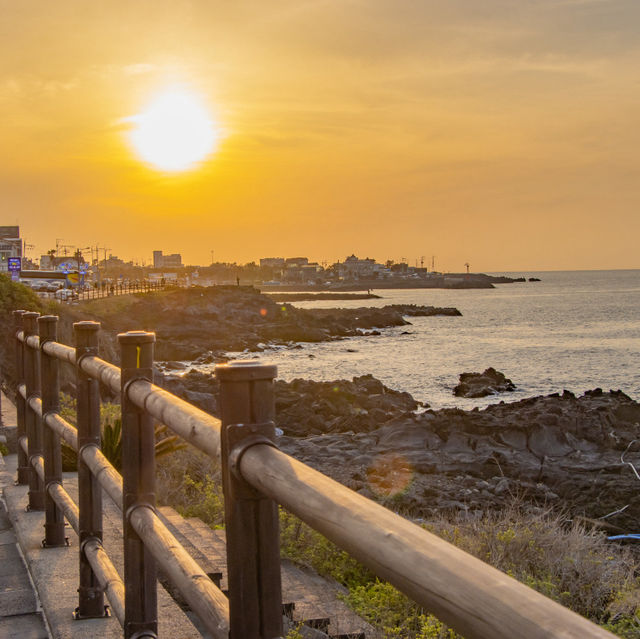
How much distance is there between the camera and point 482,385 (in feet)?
116

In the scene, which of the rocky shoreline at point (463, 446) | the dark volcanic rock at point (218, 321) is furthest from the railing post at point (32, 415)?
the dark volcanic rock at point (218, 321)

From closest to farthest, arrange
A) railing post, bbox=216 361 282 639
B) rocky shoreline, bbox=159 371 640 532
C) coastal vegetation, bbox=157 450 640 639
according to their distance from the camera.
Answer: railing post, bbox=216 361 282 639
coastal vegetation, bbox=157 450 640 639
rocky shoreline, bbox=159 371 640 532

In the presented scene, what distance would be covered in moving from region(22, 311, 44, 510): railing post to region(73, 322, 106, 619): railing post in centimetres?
167

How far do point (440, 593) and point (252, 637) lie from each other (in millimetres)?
842

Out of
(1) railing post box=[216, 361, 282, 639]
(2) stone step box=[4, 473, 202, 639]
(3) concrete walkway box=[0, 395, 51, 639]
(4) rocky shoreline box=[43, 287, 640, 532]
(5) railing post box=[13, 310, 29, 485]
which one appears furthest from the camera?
(4) rocky shoreline box=[43, 287, 640, 532]

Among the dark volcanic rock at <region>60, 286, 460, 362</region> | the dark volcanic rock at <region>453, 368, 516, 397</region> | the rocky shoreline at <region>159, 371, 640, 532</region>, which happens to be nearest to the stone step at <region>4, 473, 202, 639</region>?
the rocky shoreline at <region>159, 371, 640, 532</region>

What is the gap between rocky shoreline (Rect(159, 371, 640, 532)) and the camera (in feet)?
46.3

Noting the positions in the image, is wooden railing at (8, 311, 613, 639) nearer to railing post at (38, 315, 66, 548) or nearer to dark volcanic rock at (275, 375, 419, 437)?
railing post at (38, 315, 66, 548)

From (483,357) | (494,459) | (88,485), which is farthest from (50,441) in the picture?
(483,357)

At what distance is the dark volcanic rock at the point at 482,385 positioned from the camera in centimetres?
3425

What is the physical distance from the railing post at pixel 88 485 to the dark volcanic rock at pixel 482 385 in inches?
1219

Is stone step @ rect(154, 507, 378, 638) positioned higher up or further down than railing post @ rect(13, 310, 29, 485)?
further down

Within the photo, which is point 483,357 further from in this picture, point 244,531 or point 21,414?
point 244,531

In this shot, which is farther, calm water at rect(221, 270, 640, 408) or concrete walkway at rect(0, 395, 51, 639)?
calm water at rect(221, 270, 640, 408)
